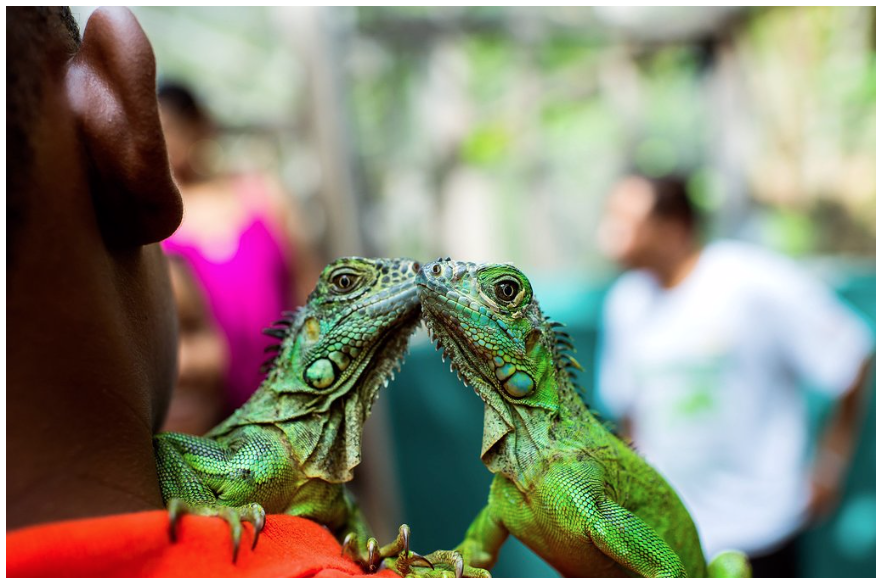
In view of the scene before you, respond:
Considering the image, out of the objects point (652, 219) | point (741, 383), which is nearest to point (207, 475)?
point (741, 383)

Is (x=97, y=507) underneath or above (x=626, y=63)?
underneath

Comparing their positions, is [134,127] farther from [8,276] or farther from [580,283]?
[580,283]

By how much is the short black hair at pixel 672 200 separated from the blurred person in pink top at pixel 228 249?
1963 mm

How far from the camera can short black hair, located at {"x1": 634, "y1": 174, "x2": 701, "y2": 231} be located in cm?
402

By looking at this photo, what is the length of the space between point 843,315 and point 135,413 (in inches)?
141

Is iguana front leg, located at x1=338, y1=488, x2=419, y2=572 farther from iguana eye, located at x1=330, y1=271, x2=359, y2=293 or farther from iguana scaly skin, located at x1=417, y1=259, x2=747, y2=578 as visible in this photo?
iguana eye, located at x1=330, y1=271, x2=359, y2=293

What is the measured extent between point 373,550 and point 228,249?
2844 mm

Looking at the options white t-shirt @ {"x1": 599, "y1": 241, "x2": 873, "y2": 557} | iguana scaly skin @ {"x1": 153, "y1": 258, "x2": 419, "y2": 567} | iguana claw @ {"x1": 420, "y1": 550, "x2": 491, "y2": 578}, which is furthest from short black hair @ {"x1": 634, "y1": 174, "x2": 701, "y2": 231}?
iguana claw @ {"x1": 420, "y1": 550, "x2": 491, "y2": 578}

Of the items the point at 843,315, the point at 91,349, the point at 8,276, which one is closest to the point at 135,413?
the point at 91,349

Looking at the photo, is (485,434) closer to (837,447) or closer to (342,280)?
(342,280)

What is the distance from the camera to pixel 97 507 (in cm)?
96

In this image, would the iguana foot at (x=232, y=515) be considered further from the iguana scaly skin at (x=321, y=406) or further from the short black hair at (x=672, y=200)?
the short black hair at (x=672, y=200)

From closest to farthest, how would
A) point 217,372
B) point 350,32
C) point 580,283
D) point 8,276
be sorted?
point 8,276 → point 217,372 → point 350,32 → point 580,283

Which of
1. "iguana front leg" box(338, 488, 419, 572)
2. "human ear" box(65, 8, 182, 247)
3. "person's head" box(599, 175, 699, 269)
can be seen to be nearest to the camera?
"human ear" box(65, 8, 182, 247)
